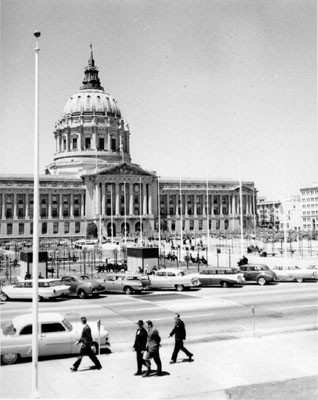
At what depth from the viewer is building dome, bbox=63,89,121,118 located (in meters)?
150

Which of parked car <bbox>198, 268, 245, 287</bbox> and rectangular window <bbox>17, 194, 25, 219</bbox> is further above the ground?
rectangular window <bbox>17, 194, 25, 219</bbox>

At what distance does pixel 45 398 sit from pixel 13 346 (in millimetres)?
3589

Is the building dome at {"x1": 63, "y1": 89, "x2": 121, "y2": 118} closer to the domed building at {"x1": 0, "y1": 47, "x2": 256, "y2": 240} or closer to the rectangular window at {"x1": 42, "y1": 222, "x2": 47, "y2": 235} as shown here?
the domed building at {"x1": 0, "y1": 47, "x2": 256, "y2": 240}

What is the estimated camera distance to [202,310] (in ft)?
75.7

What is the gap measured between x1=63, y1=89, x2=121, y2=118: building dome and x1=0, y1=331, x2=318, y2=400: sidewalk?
139 meters

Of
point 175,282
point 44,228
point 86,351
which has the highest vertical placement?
point 44,228

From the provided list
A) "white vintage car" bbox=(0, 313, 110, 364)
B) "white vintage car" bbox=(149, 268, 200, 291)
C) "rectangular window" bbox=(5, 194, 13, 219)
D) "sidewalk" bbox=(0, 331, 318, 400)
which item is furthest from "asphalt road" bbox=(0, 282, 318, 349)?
"rectangular window" bbox=(5, 194, 13, 219)

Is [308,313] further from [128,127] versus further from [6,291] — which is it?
[128,127]

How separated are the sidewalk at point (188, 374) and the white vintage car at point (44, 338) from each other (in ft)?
1.31

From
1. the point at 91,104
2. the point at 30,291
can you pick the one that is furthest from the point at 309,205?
the point at 30,291

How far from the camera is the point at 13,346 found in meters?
14.8

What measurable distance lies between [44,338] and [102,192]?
11013 centimetres

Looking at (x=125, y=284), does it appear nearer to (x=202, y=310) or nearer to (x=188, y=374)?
(x=202, y=310)

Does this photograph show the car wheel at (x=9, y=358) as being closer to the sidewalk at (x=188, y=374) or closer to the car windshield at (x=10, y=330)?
the sidewalk at (x=188, y=374)
